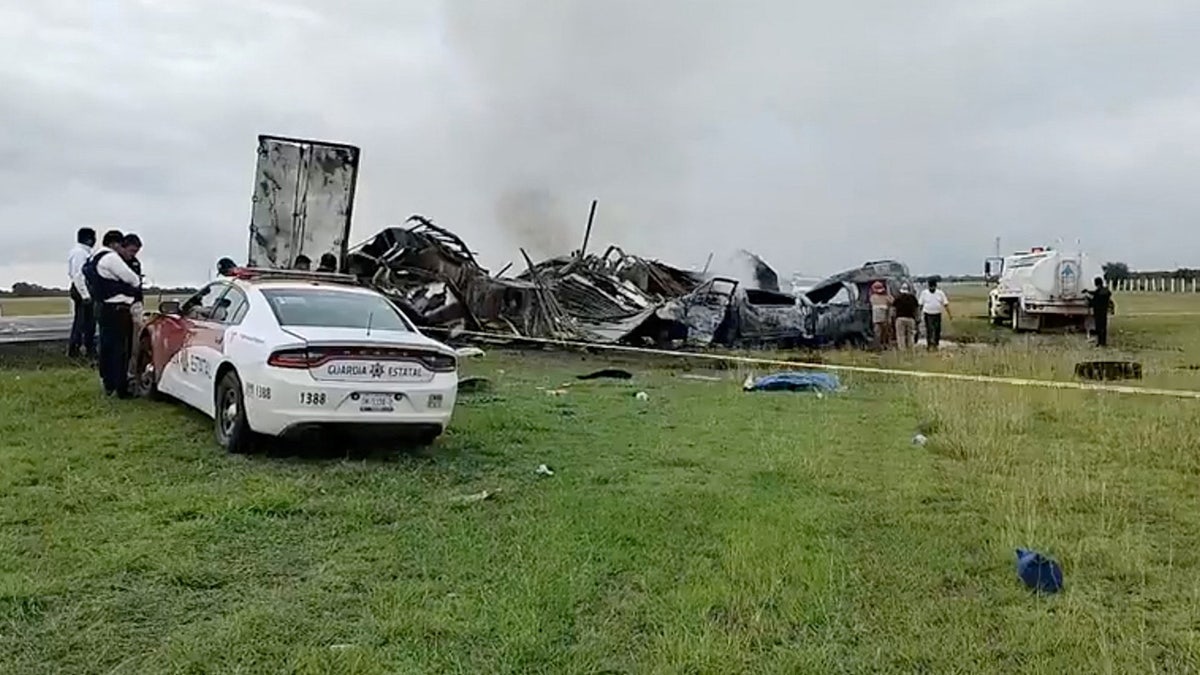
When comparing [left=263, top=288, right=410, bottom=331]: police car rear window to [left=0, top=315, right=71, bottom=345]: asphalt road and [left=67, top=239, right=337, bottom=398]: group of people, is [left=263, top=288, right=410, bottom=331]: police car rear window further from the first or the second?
[left=0, top=315, right=71, bottom=345]: asphalt road

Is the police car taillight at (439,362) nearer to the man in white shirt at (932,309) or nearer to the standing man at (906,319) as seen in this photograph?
the standing man at (906,319)

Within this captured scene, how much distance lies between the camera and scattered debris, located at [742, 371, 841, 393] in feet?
43.2

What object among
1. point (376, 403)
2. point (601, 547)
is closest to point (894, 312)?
point (376, 403)

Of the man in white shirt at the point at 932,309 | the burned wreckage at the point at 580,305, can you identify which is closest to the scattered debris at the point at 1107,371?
the man in white shirt at the point at 932,309

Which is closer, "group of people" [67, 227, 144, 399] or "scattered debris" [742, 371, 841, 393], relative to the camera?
"group of people" [67, 227, 144, 399]

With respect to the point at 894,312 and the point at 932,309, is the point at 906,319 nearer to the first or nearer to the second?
the point at 894,312

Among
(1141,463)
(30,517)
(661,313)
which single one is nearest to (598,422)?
(1141,463)

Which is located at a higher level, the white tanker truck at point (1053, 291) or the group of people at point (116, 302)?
the white tanker truck at point (1053, 291)

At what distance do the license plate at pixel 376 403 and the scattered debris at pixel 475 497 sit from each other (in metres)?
1.18

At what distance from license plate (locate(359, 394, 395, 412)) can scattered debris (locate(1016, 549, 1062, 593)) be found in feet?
14.4

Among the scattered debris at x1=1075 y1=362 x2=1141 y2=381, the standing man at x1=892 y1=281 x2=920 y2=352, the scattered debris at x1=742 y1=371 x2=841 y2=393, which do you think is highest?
the standing man at x1=892 y1=281 x2=920 y2=352

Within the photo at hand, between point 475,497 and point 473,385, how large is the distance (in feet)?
21.1

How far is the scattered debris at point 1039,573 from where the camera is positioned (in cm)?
476

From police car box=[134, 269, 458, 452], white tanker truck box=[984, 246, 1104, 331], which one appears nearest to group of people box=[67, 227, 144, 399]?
police car box=[134, 269, 458, 452]
